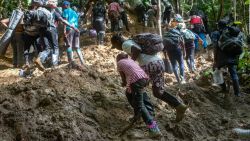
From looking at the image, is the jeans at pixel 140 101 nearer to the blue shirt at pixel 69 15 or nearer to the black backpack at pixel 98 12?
the blue shirt at pixel 69 15

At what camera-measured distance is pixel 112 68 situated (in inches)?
426

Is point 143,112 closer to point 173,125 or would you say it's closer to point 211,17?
point 173,125

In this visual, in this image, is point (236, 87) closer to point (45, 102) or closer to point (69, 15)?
point (45, 102)

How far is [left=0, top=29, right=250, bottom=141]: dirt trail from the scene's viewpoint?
6.07 metres

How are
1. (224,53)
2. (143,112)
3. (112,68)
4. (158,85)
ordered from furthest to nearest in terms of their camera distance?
(112,68) → (224,53) → (158,85) → (143,112)

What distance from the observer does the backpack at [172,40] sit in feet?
31.0

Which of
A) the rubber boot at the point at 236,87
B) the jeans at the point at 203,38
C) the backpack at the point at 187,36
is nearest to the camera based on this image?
the rubber boot at the point at 236,87

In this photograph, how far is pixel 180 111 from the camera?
659cm

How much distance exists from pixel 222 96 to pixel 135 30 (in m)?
8.69

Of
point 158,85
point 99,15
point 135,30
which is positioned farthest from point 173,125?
point 135,30

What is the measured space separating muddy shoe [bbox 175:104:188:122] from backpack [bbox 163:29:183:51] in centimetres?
297

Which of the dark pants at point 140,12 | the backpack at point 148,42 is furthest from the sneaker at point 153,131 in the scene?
the dark pants at point 140,12

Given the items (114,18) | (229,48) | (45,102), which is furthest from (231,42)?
(114,18)

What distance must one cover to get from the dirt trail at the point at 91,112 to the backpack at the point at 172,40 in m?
0.92
